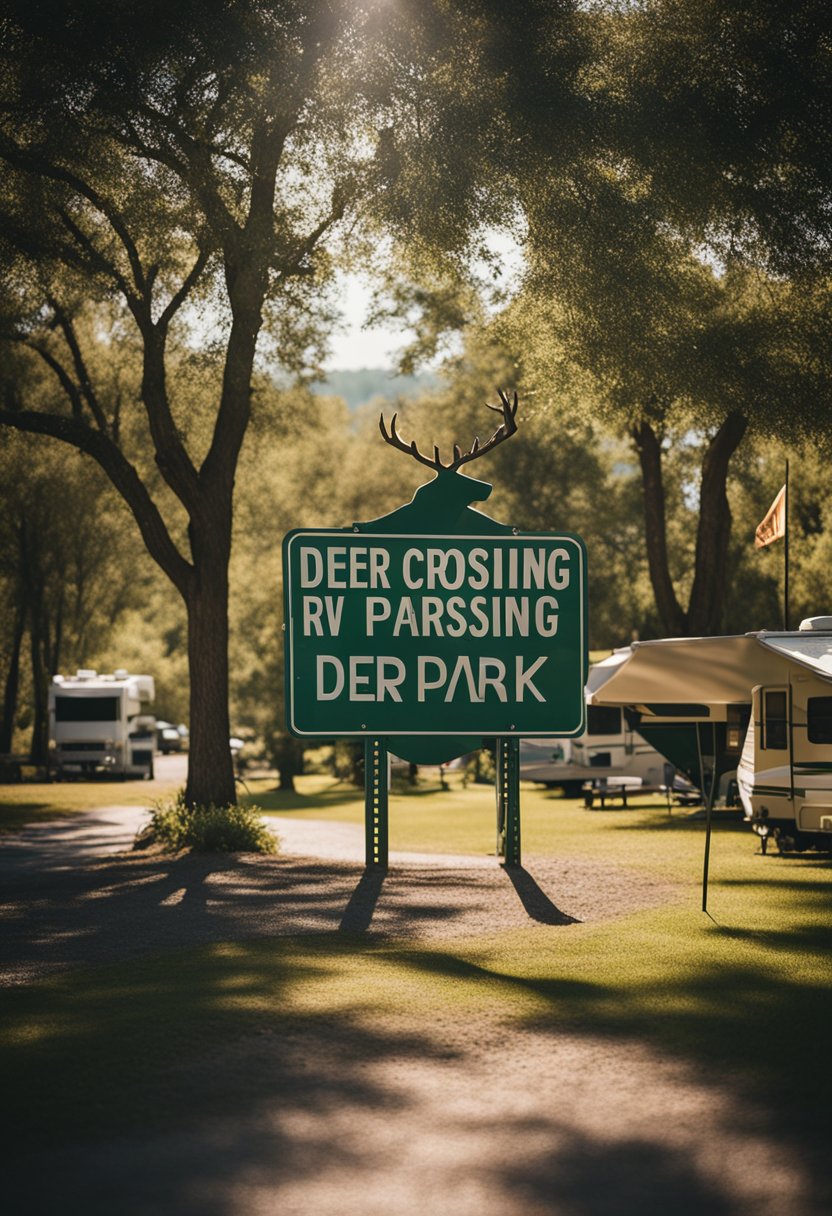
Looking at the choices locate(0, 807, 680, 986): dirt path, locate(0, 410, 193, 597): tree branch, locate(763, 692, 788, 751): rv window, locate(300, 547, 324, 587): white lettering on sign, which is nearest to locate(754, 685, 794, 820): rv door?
locate(763, 692, 788, 751): rv window

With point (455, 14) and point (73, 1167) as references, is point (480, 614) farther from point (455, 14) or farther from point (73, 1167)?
point (73, 1167)

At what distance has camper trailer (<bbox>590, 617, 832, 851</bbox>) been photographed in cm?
1389

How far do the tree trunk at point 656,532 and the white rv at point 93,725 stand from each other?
59.0 ft

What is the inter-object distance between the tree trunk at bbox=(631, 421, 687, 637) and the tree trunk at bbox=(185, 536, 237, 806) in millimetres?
10165

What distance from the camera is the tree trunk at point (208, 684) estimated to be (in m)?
20.0

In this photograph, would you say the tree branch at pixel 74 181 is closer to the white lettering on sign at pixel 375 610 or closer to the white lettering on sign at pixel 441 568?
the white lettering on sign at pixel 441 568

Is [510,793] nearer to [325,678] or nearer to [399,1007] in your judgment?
[325,678]

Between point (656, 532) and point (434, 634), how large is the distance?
45.1 feet

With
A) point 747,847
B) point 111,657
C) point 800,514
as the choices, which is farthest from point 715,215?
point 111,657

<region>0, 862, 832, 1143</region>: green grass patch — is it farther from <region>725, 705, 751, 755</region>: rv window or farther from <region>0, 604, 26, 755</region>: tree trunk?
<region>0, 604, 26, 755</region>: tree trunk

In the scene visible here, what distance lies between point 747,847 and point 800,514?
1053 inches

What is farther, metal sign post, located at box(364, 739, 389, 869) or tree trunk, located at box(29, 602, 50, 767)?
tree trunk, located at box(29, 602, 50, 767)

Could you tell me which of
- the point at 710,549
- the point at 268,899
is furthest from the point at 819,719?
the point at 710,549

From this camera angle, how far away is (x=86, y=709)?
130ft
